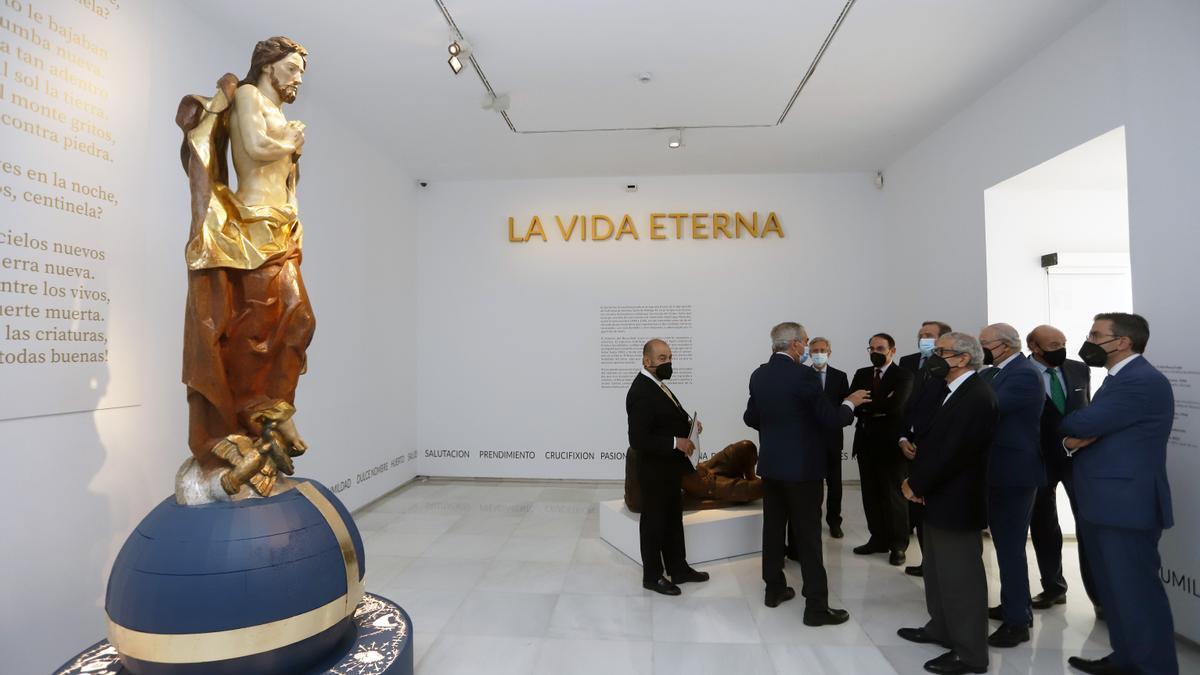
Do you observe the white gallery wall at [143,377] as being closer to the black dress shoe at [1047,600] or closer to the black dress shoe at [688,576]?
the black dress shoe at [688,576]

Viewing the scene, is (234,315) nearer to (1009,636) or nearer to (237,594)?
(237,594)

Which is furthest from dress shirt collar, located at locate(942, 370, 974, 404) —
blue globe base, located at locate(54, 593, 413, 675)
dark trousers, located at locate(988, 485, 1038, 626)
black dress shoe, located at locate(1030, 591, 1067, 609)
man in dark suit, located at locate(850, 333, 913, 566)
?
blue globe base, located at locate(54, 593, 413, 675)

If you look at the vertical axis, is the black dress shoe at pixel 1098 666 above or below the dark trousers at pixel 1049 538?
below

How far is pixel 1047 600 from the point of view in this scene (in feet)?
11.3

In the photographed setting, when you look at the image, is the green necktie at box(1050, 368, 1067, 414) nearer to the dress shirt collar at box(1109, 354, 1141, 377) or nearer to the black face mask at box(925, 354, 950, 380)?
the dress shirt collar at box(1109, 354, 1141, 377)

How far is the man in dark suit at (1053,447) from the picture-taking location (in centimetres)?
339

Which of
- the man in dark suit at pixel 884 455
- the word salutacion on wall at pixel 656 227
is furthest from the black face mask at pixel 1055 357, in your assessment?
the word salutacion on wall at pixel 656 227

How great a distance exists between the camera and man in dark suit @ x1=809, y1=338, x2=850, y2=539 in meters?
4.52

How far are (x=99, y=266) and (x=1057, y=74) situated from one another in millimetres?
5855

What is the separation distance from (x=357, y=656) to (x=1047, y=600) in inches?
150

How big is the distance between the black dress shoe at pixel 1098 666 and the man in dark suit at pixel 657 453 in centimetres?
199

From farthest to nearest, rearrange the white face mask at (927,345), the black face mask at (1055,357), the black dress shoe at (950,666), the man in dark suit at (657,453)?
the white face mask at (927,345) < the man in dark suit at (657,453) < the black face mask at (1055,357) < the black dress shoe at (950,666)

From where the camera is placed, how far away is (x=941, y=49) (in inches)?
161

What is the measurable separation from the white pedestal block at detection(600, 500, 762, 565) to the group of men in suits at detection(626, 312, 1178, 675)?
12.3 inches
